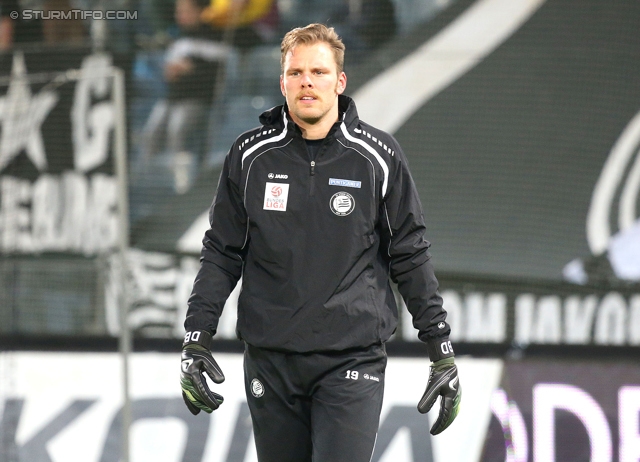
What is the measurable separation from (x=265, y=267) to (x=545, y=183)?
12.2 ft

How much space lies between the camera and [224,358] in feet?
16.5

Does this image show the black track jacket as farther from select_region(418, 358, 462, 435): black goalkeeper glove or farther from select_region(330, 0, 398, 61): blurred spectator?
select_region(330, 0, 398, 61): blurred spectator

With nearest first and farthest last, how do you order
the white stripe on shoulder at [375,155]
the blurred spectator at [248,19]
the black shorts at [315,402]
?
the black shorts at [315,402] < the white stripe on shoulder at [375,155] < the blurred spectator at [248,19]

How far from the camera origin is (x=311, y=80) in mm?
2658

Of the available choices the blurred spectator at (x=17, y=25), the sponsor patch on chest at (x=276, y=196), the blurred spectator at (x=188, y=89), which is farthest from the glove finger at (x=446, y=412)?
the blurred spectator at (x=17, y=25)

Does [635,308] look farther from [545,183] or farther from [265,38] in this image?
[265,38]

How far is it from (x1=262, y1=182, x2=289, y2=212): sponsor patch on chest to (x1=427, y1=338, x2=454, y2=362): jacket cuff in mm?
629

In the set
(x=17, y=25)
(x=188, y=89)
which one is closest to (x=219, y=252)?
(x=188, y=89)

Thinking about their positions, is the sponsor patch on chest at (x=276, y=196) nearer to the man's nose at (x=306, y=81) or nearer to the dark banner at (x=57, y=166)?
the man's nose at (x=306, y=81)

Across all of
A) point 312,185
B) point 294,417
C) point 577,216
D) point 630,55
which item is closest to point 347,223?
point 312,185

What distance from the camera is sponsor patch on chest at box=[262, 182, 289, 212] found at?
2676 millimetres

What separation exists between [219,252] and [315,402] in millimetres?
559

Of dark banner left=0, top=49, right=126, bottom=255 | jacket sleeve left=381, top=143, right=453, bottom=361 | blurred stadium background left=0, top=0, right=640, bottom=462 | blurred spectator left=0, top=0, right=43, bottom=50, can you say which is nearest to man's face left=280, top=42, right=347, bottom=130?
jacket sleeve left=381, top=143, right=453, bottom=361

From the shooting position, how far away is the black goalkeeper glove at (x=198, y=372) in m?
2.74
